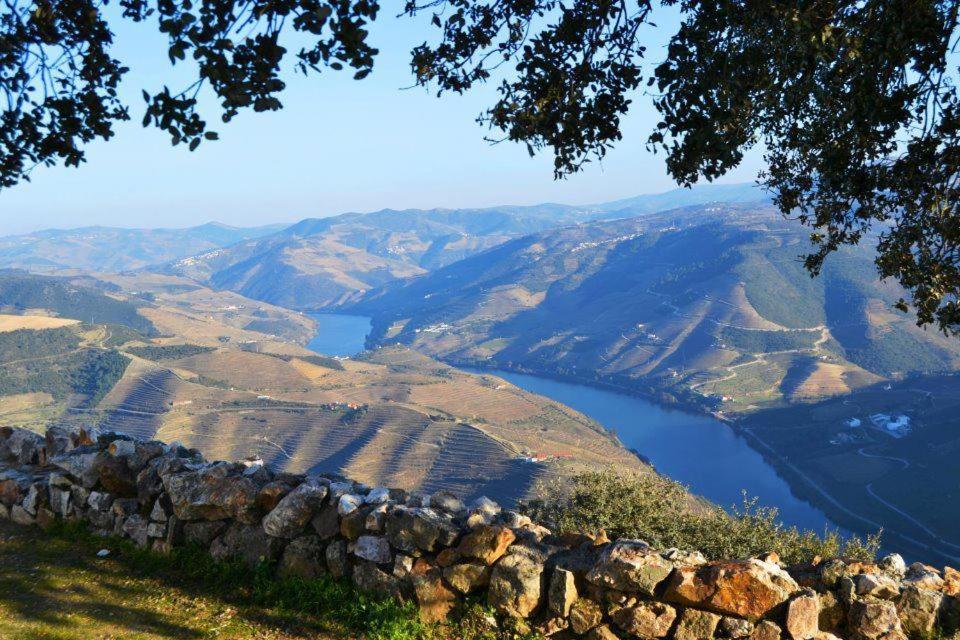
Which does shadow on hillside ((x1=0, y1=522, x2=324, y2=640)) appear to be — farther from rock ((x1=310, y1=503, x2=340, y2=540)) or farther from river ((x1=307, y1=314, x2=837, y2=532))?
river ((x1=307, y1=314, x2=837, y2=532))

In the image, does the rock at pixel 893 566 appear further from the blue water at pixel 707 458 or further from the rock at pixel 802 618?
the blue water at pixel 707 458

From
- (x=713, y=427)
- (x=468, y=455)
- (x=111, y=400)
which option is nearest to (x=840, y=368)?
(x=713, y=427)

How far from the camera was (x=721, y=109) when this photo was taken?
7.45 meters

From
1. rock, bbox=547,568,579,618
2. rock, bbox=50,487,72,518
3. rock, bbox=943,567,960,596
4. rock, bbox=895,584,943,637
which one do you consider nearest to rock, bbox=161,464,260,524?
rock, bbox=50,487,72,518

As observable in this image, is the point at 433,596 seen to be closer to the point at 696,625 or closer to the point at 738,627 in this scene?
the point at 696,625

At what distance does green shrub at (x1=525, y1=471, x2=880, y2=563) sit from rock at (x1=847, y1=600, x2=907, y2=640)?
17.2 ft

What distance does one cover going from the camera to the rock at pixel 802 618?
7.01 m

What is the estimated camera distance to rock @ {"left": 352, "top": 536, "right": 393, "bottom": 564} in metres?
8.34

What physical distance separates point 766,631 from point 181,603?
6.47m

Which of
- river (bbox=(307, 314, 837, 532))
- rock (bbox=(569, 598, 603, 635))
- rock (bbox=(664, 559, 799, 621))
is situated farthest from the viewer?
river (bbox=(307, 314, 837, 532))

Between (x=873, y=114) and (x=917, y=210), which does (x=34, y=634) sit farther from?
(x=917, y=210)

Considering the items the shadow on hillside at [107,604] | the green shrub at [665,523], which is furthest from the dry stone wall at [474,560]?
the green shrub at [665,523]

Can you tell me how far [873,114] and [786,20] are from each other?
4.08 ft

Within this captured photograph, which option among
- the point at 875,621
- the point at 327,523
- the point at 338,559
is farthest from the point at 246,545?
the point at 875,621
